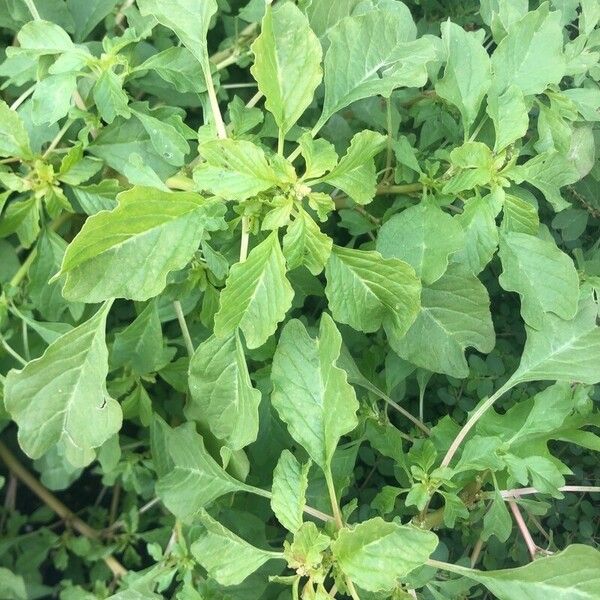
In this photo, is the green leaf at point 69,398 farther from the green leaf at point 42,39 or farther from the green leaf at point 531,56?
the green leaf at point 531,56

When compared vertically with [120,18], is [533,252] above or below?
below

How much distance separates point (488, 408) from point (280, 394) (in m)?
0.29

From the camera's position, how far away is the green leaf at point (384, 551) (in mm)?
630

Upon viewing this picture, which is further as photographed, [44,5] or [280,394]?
[44,5]

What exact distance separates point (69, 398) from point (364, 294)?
35 cm

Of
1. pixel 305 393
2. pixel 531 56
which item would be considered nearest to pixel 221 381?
pixel 305 393

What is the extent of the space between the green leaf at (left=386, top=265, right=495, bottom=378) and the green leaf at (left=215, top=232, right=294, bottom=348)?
0.60ft

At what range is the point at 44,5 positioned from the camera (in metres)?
0.96

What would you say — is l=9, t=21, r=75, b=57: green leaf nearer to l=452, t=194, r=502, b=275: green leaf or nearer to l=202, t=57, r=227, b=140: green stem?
l=202, t=57, r=227, b=140: green stem

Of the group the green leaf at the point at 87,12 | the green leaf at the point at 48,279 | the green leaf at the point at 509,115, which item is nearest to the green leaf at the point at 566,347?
the green leaf at the point at 509,115

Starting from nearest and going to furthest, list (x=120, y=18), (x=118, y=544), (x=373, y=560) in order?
(x=373, y=560)
(x=120, y=18)
(x=118, y=544)

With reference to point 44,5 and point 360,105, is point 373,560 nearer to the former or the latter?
point 360,105

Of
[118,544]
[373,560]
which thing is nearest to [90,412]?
[373,560]

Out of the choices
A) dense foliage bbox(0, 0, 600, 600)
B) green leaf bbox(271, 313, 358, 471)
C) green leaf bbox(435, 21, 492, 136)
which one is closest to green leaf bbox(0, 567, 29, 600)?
dense foliage bbox(0, 0, 600, 600)
